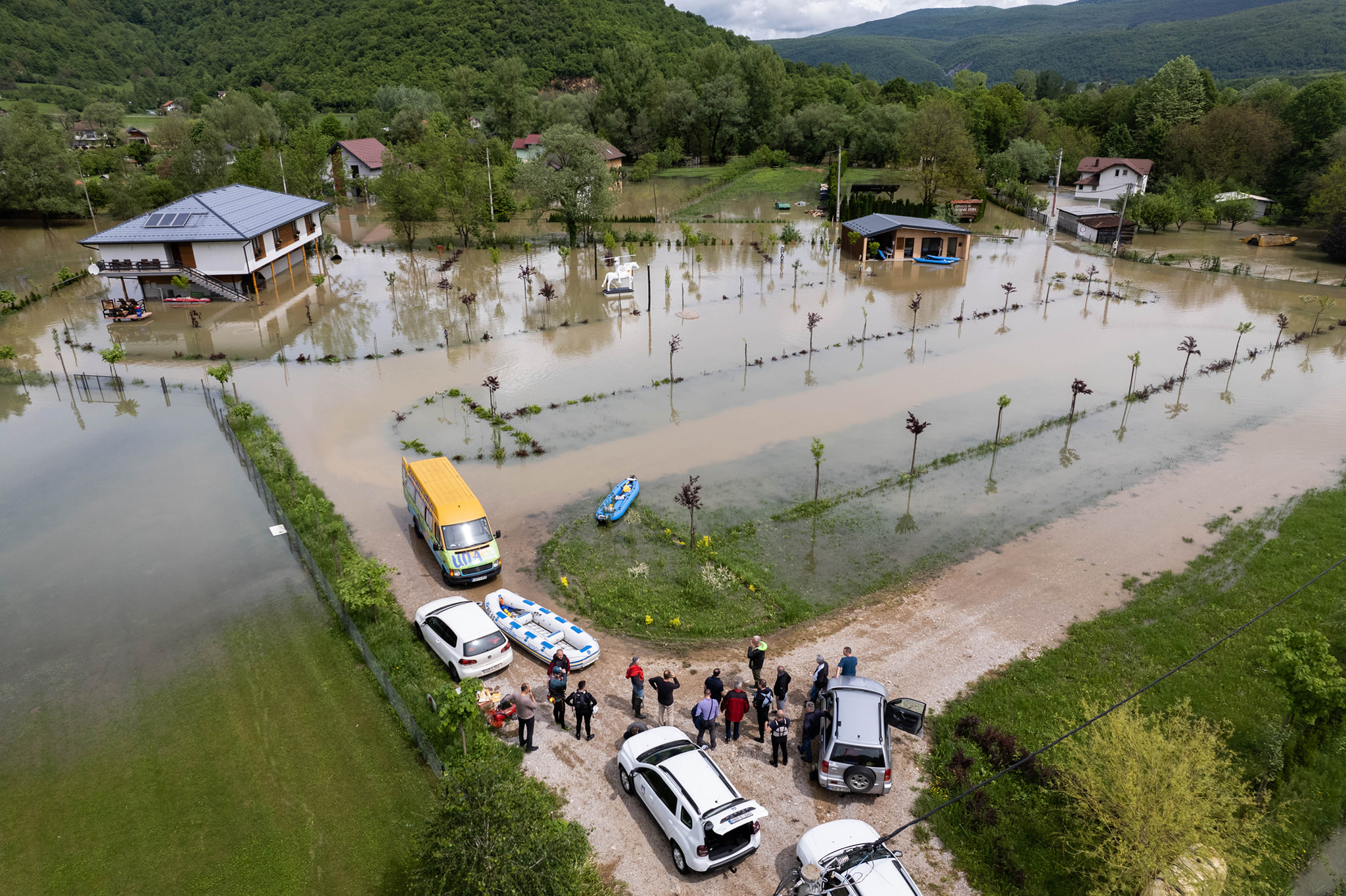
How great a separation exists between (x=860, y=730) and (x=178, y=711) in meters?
12.1

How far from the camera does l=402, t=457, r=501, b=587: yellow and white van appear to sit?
55.9 ft

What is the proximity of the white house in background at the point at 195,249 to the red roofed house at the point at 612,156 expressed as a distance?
142ft

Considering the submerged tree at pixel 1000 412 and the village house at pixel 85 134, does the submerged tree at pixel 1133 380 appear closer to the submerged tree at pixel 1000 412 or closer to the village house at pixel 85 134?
the submerged tree at pixel 1000 412

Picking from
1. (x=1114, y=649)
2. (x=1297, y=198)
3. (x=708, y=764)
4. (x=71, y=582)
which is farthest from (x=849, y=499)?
(x=1297, y=198)

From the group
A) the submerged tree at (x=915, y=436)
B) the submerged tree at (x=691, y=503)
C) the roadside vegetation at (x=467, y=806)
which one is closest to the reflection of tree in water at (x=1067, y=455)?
the submerged tree at (x=915, y=436)

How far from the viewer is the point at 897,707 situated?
508 inches

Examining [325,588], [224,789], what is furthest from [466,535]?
[224,789]

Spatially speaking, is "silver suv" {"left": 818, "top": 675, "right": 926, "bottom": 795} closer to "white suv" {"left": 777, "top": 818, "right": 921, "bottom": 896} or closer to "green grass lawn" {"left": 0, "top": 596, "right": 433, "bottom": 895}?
"white suv" {"left": 777, "top": 818, "right": 921, "bottom": 896}

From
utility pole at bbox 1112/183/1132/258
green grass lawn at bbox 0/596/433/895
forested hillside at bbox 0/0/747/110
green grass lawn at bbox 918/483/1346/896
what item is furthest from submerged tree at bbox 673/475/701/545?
forested hillside at bbox 0/0/747/110

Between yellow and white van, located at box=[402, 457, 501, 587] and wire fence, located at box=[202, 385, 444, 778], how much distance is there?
2.38 meters

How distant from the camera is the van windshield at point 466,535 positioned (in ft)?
56.1

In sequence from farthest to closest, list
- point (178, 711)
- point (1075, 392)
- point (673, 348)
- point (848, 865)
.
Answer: point (673, 348) < point (1075, 392) < point (178, 711) < point (848, 865)

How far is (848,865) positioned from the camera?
31.8 ft

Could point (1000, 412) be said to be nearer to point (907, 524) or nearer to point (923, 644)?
point (907, 524)
